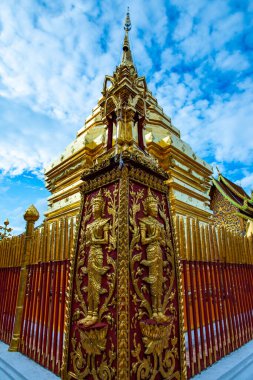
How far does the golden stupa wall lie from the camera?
5613 millimetres

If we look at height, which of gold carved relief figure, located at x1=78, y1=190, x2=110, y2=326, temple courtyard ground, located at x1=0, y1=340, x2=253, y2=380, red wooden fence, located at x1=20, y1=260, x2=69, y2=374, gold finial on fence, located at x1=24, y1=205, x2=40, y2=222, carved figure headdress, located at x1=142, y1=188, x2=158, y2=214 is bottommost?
temple courtyard ground, located at x1=0, y1=340, x2=253, y2=380

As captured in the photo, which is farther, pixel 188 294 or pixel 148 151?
pixel 148 151

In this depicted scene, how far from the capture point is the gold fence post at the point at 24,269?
3234 millimetres

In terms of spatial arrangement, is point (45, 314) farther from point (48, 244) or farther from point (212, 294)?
point (212, 294)

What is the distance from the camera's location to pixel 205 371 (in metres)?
2.47

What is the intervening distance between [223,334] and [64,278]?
223 cm

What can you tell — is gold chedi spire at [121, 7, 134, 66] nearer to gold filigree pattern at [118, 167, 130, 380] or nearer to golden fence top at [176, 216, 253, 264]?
gold filigree pattern at [118, 167, 130, 380]

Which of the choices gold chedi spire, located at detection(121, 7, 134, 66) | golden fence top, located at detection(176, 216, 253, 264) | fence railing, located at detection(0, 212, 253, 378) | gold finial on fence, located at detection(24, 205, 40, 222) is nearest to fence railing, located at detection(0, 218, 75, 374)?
fence railing, located at detection(0, 212, 253, 378)

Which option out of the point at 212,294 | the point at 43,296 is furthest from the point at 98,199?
the point at 212,294

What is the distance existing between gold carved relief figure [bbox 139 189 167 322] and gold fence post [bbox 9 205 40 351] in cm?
236

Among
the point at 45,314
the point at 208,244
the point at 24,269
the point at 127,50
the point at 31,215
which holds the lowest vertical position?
the point at 45,314

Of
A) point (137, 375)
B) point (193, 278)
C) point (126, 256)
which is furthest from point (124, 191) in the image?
point (193, 278)

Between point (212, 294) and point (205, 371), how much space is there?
2.85 feet

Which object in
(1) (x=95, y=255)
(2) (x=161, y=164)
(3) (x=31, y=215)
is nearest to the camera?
(1) (x=95, y=255)
